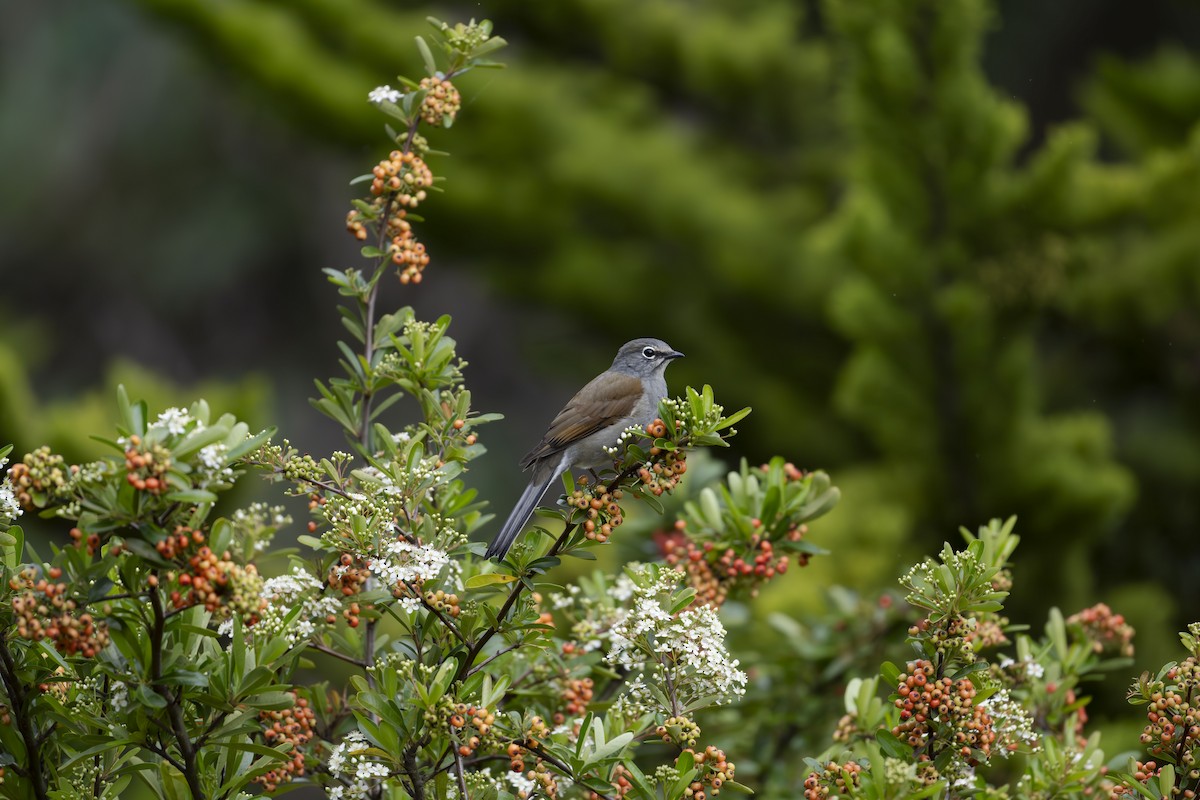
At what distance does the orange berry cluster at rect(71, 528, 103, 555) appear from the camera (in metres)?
2.18

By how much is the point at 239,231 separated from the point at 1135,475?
9353mm

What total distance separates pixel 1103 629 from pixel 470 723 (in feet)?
5.47

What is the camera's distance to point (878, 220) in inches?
235

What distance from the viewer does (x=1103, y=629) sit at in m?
3.24

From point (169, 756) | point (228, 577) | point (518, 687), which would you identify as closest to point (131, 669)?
point (169, 756)

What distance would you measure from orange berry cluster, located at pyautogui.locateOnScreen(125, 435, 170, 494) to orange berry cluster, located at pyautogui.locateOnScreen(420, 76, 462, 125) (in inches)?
42.1

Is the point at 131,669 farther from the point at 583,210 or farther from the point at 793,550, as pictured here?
Result: the point at 583,210

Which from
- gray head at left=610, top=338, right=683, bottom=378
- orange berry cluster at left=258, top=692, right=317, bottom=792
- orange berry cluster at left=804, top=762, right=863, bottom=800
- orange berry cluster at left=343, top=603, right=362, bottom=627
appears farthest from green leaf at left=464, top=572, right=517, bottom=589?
gray head at left=610, top=338, right=683, bottom=378

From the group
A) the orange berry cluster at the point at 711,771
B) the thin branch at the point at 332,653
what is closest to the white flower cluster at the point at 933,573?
the orange berry cluster at the point at 711,771

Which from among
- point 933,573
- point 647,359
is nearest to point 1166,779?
point 933,573

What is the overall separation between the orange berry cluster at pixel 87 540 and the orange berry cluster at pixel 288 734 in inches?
21.0

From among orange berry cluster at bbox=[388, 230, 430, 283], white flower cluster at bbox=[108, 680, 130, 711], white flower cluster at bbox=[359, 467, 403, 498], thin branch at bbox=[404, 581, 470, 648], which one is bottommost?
white flower cluster at bbox=[108, 680, 130, 711]

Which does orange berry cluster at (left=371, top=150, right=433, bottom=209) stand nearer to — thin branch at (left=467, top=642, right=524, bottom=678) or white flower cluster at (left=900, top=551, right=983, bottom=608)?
thin branch at (left=467, top=642, right=524, bottom=678)

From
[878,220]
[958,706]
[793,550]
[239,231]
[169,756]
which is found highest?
[239,231]
